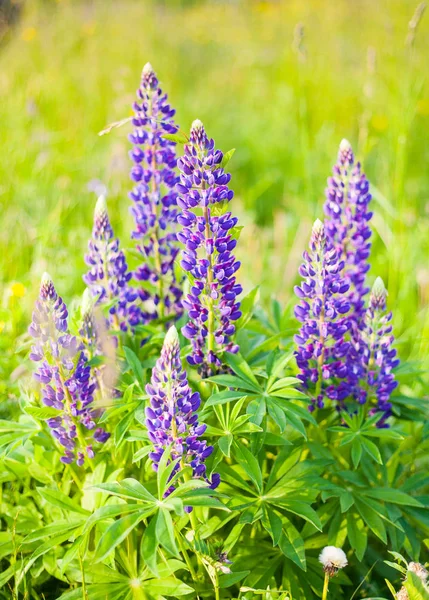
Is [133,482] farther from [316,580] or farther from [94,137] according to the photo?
[94,137]

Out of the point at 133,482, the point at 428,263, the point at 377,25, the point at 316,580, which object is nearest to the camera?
the point at 133,482

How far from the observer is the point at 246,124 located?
6969 millimetres

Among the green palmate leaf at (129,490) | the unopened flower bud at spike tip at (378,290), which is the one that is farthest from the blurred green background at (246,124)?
the green palmate leaf at (129,490)

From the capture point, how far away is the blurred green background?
4.02m

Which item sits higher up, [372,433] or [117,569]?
[372,433]

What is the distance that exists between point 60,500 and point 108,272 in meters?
0.85

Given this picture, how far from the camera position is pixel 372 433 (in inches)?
86.6

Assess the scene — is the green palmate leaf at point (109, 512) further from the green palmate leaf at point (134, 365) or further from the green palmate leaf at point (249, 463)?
the green palmate leaf at point (134, 365)

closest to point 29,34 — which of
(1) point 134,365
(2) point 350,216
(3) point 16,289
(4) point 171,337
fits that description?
(3) point 16,289

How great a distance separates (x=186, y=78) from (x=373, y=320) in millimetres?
6899

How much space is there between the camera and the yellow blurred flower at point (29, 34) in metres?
7.91

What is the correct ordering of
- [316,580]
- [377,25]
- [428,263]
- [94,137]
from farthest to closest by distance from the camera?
[377,25] < [94,137] < [428,263] < [316,580]

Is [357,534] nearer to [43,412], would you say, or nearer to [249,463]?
[249,463]

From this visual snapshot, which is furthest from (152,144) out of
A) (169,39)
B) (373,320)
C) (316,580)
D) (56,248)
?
(169,39)
